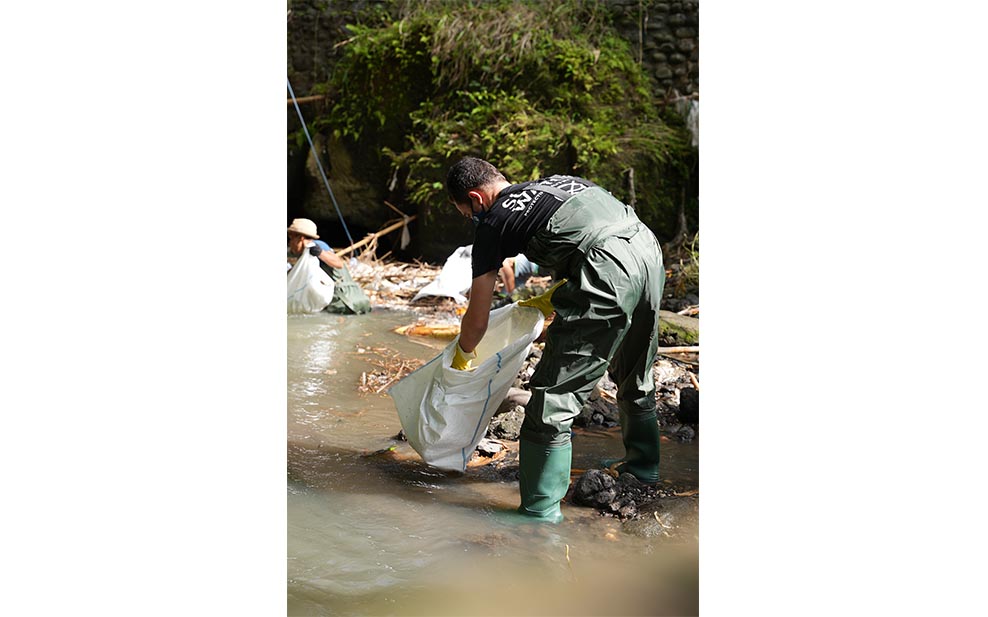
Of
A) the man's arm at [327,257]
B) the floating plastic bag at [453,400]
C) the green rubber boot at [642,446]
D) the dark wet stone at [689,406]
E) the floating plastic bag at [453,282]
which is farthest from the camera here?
the floating plastic bag at [453,282]

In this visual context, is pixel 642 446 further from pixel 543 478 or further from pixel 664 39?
pixel 664 39

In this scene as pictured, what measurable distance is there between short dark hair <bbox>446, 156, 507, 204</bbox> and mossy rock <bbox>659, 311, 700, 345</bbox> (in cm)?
227

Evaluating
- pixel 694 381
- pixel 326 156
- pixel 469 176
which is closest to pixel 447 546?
pixel 469 176

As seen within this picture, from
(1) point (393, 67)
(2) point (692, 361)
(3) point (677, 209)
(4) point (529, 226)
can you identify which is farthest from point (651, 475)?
(1) point (393, 67)

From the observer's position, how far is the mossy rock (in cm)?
470

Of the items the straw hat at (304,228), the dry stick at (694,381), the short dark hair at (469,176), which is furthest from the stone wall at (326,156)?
the short dark hair at (469,176)

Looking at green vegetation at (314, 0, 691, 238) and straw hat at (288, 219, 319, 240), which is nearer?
straw hat at (288, 219, 319, 240)

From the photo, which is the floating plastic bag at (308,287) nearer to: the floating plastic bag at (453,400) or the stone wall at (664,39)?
the floating plastic bag at (453,400)

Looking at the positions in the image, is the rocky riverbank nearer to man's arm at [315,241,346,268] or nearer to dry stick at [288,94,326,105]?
man's arm at [315,241,346,268]

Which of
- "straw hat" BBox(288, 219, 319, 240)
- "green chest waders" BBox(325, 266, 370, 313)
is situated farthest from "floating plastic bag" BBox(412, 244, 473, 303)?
"straw hat" BBox(288, 219, 319, 240)

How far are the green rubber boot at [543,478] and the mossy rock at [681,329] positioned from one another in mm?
2174

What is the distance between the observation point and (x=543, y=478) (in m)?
2.68

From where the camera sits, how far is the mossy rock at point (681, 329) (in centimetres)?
470

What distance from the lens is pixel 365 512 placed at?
2822 mm
